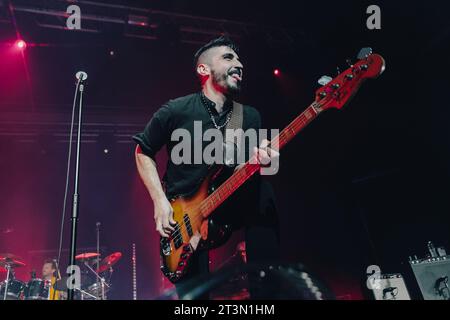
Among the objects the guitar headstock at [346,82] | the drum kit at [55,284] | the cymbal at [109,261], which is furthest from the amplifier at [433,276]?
the cymbal at [109,261]

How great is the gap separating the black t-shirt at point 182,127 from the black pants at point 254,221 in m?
0.35

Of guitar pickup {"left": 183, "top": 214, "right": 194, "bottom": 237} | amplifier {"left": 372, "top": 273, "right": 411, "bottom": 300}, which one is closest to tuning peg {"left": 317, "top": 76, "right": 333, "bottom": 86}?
guitar pickup {"left": 183, "top": 214, "right": 194, "bottom": 237}

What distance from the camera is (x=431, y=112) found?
243 inches

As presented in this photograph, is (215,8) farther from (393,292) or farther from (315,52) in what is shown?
(393,292)

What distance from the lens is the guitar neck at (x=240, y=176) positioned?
2.40m

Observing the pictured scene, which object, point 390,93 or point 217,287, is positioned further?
point 390,93

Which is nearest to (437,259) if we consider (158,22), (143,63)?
(158,22)

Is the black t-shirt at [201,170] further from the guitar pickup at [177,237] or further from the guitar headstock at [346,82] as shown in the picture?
the guitar headstock at [346,82]

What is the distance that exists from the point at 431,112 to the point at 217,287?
20.1ft

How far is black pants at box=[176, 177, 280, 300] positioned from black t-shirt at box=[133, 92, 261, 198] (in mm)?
354

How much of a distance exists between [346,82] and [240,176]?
1.03 m

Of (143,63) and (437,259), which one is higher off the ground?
(143,63)

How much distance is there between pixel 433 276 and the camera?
4.27 metres

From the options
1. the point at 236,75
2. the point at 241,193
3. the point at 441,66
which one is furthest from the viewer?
the point at 441,66
